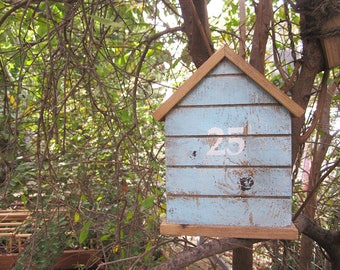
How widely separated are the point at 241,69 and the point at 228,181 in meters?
0.31

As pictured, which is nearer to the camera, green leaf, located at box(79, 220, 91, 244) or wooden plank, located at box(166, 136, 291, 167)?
wooden plank, located at box(166, 136, 291, 167)

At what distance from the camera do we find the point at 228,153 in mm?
1043

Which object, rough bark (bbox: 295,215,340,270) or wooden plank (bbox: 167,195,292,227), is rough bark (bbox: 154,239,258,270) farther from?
rough bark (bbox: 295,215,340,270)

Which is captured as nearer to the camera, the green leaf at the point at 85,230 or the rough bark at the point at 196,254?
the rough bark at the point at 196,254

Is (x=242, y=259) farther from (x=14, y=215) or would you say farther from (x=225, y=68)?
(x=14, y=215)

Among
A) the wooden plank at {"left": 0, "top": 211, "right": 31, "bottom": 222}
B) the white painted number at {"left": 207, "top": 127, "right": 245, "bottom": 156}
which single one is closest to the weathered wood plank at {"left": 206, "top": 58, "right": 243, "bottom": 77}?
the white painted number at {"left": 207, "top": 127, "right": 245, "bottom": 156}

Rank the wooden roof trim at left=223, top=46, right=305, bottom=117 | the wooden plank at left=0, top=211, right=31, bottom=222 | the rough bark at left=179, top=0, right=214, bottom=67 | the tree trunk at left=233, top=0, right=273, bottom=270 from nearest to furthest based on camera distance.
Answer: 1. the wooden roof trim at left=223, top=46, right=305, bottom=117
2. the tree trunk at left=233, top=0, right=273, bottom=270
3. the rough bark at left=179, top=0, right=214, bottom=67
4. the wooden plank at left=0, top=211, right=31, bottom=222

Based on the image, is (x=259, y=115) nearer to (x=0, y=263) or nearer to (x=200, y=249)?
(x=200, y=249)

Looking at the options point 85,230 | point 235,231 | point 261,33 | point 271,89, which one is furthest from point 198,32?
point 85,230

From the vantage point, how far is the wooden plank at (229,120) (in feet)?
3.35

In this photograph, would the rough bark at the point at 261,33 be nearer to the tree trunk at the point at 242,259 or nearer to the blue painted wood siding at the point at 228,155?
the blue painted wood siding at the point at 228,155

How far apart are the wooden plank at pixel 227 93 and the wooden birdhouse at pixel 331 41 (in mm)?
253

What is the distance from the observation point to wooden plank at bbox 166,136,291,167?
1026 millimetres

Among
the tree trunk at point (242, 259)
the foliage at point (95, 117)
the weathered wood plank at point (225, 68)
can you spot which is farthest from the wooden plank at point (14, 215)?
the weathered wood plank at point (225, 68)
